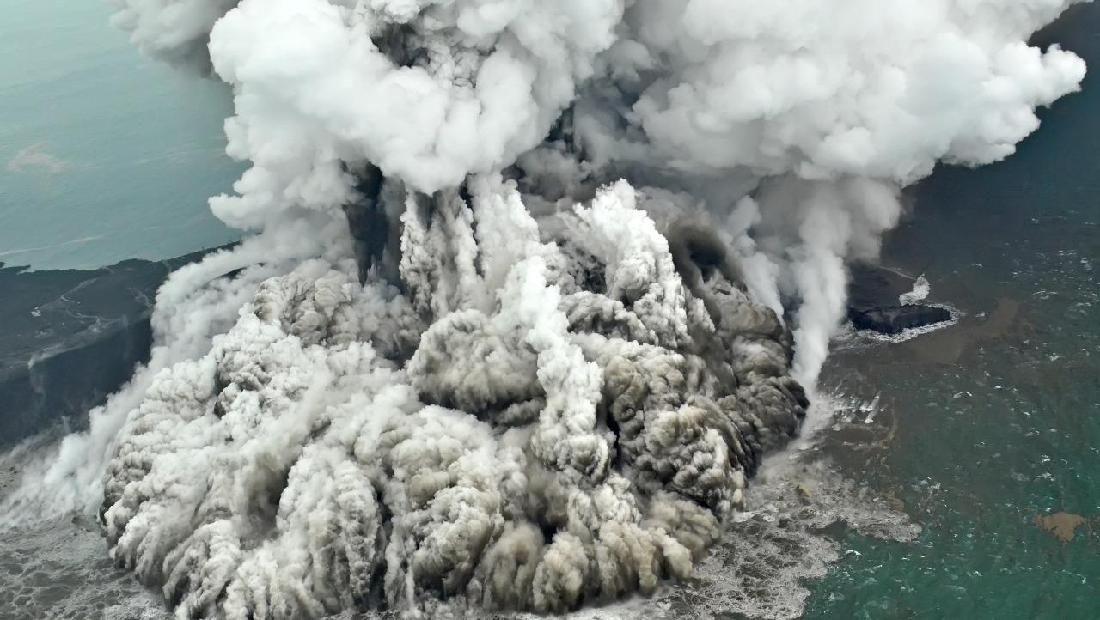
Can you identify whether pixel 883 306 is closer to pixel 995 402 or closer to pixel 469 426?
pixel 995 402

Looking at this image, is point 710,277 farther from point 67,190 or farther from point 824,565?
point 67,190

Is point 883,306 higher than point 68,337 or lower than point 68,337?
higher

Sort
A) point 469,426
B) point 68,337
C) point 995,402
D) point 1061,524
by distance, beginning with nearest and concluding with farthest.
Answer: point 1061,524 → point 469,426 → point 995,402 → point 68,337

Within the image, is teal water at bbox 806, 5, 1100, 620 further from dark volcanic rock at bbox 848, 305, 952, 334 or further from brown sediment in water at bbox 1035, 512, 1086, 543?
dark volcanic rock at bbox 848, 305, 952, 334

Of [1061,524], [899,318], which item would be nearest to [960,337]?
[899,318]

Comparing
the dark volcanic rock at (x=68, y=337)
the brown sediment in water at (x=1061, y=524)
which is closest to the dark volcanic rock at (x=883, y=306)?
the brown sediment in water at (x=1061, y=524)

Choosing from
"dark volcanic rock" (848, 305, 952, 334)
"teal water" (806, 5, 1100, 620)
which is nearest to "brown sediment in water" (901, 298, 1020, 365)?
"teal water" (806, 5, 1100, 620)

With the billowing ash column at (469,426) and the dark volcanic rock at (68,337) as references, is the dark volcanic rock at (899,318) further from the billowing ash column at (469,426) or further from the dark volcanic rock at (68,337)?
the dark volcanic rock at (68,337)
